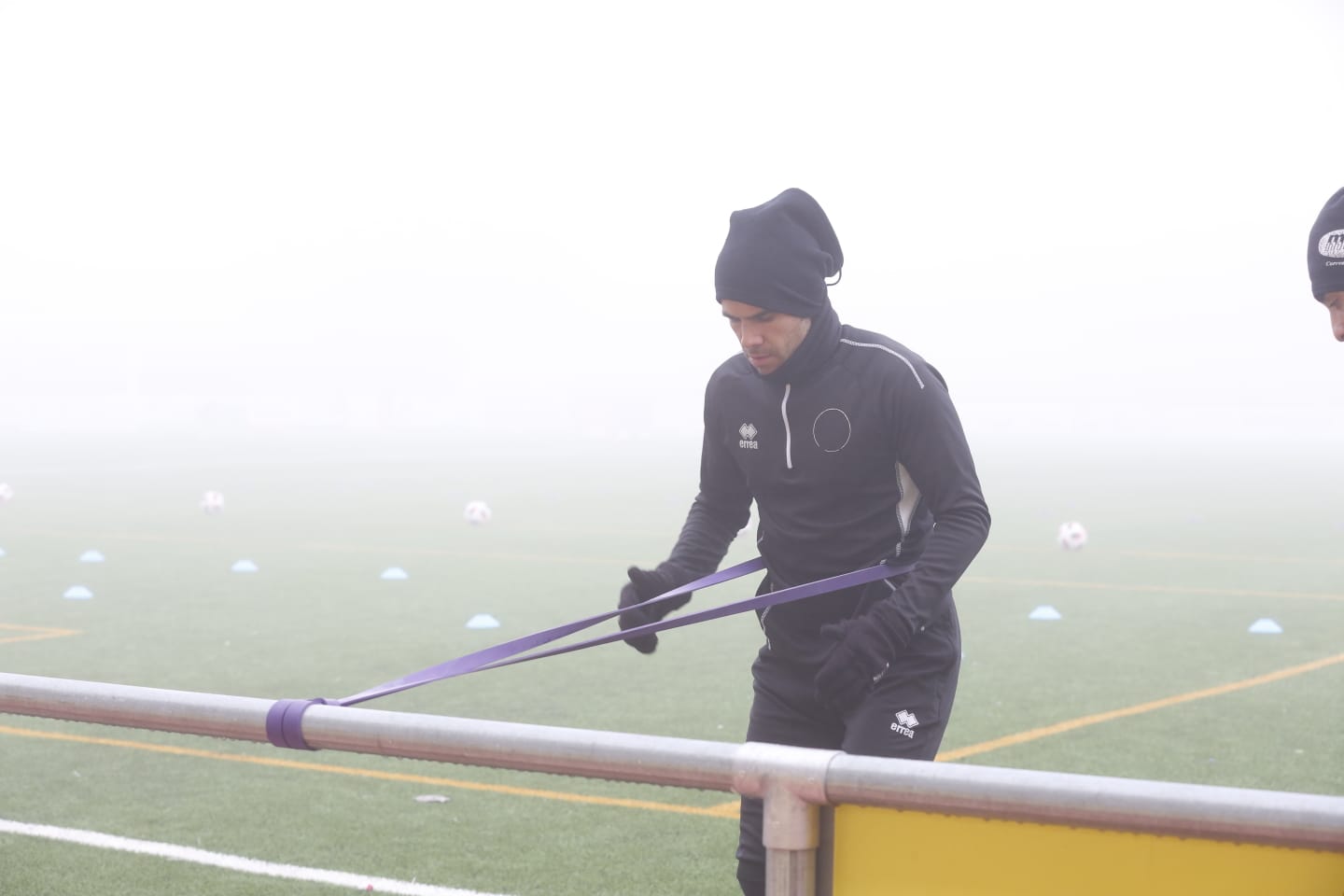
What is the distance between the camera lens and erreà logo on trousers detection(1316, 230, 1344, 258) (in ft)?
9.78

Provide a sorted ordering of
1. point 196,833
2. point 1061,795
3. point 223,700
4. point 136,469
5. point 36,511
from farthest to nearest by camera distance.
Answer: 1. point 136,469
2. point 36,511
3. point 196,833
4. point 223,700
5. point 1061,795

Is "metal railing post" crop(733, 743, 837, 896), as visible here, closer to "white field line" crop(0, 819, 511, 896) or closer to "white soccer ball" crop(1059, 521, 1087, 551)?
"white field line" crop(0, 819, 511, 896)

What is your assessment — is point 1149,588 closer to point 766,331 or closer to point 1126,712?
point 1126,712

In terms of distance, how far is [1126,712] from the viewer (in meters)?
7.75

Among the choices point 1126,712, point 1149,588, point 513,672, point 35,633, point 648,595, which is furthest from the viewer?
point 1149,588

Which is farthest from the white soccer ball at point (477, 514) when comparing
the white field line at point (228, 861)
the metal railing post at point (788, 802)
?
the metal railing post at point (788, 802)

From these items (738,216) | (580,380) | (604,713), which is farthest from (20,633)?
(580,380)

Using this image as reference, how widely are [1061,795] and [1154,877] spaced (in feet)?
0.48

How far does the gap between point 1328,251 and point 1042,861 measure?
171cm

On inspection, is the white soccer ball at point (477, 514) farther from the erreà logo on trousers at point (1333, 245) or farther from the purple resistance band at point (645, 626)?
the erreà logo on trousers at point (1333, 245)

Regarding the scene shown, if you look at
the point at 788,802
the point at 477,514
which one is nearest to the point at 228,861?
the point at 788,802

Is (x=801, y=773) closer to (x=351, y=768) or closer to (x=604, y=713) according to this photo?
(x=351, y=768)

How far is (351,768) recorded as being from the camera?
6.34 m

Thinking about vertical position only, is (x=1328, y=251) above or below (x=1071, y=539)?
above
